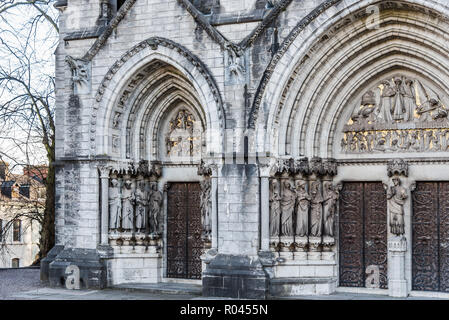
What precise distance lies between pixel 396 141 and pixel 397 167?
58 cm

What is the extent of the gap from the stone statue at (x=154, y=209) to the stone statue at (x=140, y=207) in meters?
0.15

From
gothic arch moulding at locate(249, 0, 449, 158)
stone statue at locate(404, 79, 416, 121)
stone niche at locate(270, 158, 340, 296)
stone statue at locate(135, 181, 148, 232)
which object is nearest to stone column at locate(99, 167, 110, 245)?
stone statue at locate(135, 181, 148, 232)

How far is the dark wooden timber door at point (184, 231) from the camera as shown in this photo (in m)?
15.1

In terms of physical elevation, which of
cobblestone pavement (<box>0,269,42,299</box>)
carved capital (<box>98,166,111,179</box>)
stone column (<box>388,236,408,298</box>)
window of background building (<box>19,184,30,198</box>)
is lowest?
cobblestone pavement (<box>0,269,42,299</box>)

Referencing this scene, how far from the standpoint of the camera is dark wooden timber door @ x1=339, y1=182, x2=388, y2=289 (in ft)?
44.3

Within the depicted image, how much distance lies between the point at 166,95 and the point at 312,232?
176 inches

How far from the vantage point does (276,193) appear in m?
13.3

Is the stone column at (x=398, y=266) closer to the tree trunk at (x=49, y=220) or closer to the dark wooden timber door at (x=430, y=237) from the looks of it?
the dark wooden timber door at (x=430, y=237)

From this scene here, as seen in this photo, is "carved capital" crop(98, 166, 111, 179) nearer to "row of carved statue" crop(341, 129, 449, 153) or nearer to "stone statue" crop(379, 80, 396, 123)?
"row of carved statue" crop(341, 129, 449, 153)

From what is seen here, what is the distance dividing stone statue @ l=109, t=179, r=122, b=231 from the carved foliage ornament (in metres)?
4.88

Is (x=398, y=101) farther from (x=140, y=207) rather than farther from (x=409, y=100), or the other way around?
(x=140, y=207)

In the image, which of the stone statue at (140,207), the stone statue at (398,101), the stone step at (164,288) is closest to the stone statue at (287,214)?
the stone step at (164,288)

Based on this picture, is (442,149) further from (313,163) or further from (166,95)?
(166,95)

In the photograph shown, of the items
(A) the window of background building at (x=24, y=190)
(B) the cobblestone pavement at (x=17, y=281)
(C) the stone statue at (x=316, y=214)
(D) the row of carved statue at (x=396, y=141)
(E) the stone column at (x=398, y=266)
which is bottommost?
(B) the cobblestone pavement at (x=17, y=281)
